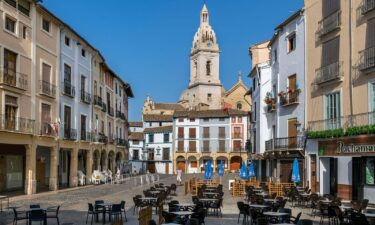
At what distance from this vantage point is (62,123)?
34.0 meters

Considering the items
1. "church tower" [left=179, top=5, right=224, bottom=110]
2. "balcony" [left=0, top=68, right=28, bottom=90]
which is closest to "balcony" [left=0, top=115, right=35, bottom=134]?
"balcony" [left=0, top=68, right=28, bottom=90]

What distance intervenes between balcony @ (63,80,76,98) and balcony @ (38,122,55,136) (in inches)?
139

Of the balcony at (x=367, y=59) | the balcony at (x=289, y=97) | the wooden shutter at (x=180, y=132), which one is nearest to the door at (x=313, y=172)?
the balcony at (x=289, y=97)

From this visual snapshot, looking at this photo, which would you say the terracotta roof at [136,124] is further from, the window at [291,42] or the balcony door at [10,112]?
the balcony door at [10,112]

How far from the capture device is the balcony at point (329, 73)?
82.2ft

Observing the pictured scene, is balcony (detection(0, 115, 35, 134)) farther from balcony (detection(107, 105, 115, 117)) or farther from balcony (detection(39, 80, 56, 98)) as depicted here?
balcony (detection(107, 105, 115, 117))

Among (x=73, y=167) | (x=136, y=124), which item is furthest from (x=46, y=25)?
(x=136, y=124)

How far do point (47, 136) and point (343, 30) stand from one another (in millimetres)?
18313

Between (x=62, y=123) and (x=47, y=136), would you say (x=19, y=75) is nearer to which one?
(x=47, y=136)

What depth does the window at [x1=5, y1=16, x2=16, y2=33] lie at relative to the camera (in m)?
27.0

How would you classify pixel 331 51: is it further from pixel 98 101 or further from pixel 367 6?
pixel 98 101

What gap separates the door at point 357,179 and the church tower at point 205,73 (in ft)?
248

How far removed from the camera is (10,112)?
27109mm

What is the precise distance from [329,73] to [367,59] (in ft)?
11.4
